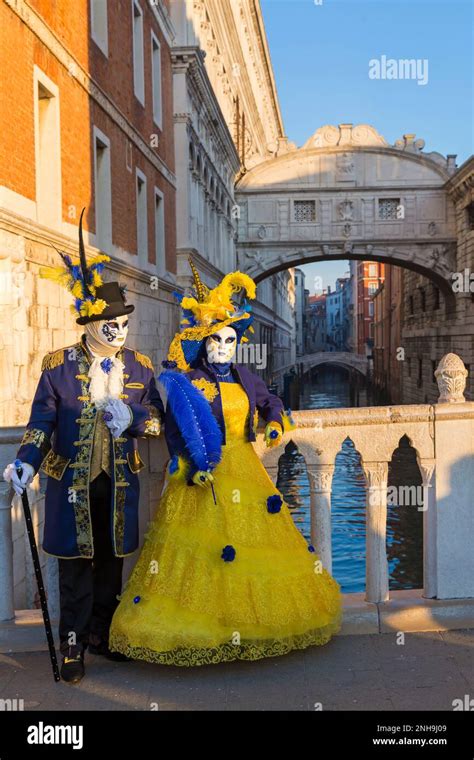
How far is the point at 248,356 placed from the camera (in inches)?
1297

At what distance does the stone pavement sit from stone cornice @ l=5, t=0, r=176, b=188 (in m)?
6.75

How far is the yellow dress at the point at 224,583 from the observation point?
131 inches

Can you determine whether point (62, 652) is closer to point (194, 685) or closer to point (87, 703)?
point (87, 703)

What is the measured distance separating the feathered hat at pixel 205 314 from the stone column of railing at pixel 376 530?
3.34 ft

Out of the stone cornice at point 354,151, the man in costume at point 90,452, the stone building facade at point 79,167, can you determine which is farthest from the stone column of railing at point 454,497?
the stone cornice at point 354,151

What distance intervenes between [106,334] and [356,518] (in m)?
11.0

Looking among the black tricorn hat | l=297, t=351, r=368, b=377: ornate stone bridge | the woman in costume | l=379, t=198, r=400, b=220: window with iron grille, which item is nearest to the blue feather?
the woman in costume

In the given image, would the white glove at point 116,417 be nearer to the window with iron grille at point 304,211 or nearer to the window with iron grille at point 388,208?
the window with iron grille at point 304,211

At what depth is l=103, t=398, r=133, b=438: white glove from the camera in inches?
135

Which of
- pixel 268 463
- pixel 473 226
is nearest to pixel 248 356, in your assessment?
pixel 473 226

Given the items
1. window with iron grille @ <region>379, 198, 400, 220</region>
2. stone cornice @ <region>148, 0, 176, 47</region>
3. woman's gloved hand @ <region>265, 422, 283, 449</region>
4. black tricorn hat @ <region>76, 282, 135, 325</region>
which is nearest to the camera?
black tricorn hat @ <region>76, 282, 135, 325</region>

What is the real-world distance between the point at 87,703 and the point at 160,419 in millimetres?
1260

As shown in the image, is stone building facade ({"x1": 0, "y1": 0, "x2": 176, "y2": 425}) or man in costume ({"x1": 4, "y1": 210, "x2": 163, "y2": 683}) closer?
man in costume ({"x1": 4, "y1": 210, "x2": 163, "y2": 683})

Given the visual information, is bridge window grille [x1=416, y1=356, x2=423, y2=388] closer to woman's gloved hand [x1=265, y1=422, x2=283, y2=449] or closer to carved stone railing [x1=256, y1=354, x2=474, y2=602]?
carved stone railing [x1=256, y1=354, x2=474, y2=602]
